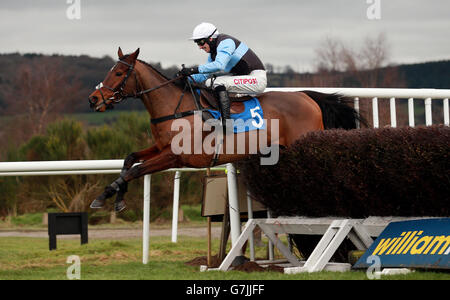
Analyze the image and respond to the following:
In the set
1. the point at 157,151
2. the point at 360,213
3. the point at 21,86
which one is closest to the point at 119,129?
the point at 157,151

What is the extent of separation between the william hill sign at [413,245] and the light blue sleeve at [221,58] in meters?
2.33

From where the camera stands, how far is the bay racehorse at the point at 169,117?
285 inches

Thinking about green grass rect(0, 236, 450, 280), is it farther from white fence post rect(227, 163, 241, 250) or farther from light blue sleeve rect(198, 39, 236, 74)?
light blue sleeve rect(198, 39, 236, 74)

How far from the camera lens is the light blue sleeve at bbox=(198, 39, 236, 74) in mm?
7277

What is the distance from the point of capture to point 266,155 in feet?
22.6

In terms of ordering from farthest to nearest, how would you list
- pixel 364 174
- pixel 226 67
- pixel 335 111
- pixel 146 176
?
pixel 335 111, pixel 146 176, pixel 226 67, pixel 364 174

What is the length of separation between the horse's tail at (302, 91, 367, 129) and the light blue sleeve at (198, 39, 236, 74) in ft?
3.96

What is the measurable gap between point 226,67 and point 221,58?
396 millimetres

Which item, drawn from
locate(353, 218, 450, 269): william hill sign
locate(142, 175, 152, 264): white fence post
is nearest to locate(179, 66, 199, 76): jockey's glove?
locate(142, 175, 152, 264): white fence post

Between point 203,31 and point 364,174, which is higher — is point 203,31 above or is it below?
above

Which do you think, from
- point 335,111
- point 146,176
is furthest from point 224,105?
point 335,111

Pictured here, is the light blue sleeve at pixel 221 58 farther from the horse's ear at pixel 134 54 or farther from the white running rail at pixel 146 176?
the white running rail at pixel 146 176

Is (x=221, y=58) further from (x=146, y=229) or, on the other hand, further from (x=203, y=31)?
(x=146, y=229)

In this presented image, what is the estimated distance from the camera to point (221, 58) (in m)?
7.30
